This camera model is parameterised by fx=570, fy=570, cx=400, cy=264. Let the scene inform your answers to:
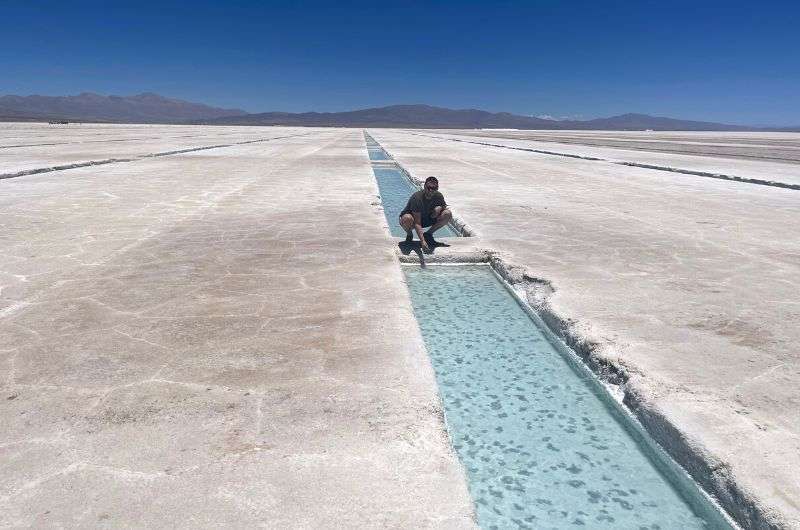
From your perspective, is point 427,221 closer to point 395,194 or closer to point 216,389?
point 216,389

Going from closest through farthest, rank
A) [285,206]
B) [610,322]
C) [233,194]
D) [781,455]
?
[781,455] < [610,322] < [285,206] < [233,194]

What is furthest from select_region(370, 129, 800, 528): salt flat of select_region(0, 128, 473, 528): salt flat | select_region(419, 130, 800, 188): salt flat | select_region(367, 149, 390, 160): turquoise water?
select_region(367, 149, 390, 160): turquoise water

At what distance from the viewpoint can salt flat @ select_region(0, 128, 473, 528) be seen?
1841mm

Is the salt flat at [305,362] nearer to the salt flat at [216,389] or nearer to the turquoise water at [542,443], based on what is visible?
the salt flat at [216,389]

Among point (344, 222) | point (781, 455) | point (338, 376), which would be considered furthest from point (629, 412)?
Answer: point (344, 222)

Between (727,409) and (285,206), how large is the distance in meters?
6.52

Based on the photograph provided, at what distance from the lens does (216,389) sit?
8.52 feet

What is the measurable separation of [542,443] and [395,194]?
8.68 metres

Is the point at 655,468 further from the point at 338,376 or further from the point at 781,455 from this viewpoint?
the point at 338,376

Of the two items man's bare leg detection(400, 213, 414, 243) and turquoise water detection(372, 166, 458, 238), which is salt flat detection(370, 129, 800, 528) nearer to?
man's bare leg detection(400, 213, 414, 243)

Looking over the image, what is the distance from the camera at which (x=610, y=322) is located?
3492mm

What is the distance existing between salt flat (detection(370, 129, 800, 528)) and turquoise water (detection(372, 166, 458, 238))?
0.85m

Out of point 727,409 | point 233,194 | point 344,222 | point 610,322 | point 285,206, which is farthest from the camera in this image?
point 233,194

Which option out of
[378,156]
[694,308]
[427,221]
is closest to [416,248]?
[427,221]
